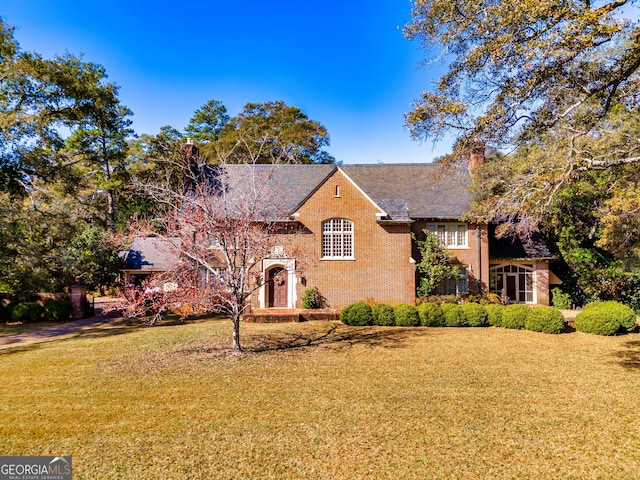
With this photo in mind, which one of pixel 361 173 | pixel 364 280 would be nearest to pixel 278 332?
pixel 364 280

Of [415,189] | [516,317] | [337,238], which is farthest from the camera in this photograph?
[415,189]

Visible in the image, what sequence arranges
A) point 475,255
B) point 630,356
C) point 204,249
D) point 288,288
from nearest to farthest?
point 630,356, point 204,249, point 288,288, point 475,255

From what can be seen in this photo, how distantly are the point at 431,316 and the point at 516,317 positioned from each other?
12.8 ft

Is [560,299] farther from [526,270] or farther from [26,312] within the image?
[26,312]

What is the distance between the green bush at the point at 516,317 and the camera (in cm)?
1748

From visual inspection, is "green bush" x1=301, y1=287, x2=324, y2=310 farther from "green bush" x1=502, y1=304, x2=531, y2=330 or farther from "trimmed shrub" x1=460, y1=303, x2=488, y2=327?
"green bush" x1=502, y1=304, x2=531, y2=330

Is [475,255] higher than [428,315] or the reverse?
higher

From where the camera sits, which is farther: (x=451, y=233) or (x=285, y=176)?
(x=285, y=176)

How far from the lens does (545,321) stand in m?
16.6

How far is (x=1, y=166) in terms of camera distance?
729 inches

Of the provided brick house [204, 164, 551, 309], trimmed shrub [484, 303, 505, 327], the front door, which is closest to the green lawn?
trimmed shrub [484, 303, 505, 327]

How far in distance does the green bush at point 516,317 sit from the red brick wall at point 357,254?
503 centimetres

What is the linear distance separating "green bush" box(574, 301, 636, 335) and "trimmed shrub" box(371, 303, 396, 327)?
27.8ft

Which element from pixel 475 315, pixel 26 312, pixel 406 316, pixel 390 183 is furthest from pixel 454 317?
pixel 26 312
